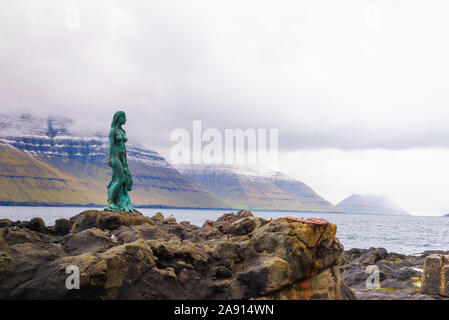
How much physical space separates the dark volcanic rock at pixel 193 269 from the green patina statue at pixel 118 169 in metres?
9.05

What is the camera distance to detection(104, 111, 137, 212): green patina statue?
20.0 metres

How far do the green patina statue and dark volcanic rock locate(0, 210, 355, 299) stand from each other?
905 cm

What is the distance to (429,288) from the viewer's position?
43.5ft

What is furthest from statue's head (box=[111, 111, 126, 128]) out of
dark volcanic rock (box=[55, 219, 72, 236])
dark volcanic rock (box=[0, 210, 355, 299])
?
dark volcanic rock (box=[0, 210, 355, 299])

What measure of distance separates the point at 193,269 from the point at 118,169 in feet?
38.7

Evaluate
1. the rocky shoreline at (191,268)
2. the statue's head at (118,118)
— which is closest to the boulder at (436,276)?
the rocky shoreline at (191,268)

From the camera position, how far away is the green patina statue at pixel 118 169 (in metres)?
20.0

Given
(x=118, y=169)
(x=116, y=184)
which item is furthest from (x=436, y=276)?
(x=118, y=169)

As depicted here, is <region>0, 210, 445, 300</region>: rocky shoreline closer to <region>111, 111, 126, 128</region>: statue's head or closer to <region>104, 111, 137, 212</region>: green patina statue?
<region>104, 111, 137, 212</region>: green patina statue

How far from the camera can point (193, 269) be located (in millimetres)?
→ 10070

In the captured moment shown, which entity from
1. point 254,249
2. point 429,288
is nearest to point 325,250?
point 254,249

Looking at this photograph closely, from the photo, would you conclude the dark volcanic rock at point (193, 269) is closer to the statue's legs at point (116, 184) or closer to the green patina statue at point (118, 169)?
the statue's legs at point (116, 184)

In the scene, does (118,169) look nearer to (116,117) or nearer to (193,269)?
(116,117)

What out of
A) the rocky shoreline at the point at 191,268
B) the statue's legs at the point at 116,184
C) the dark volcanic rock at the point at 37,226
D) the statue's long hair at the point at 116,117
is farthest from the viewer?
the statue's legs at the point at 116,184
